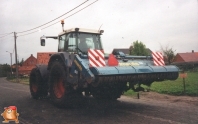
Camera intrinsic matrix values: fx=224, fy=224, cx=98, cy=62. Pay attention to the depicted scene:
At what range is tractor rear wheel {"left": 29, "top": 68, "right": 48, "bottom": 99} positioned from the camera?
8.97 metres

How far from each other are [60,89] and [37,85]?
2.18 meters

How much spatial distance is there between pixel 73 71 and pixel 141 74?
1.83 m

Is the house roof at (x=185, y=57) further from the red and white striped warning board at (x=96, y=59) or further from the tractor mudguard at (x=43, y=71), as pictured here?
the red and white striped warning board at (x=96, y=59)

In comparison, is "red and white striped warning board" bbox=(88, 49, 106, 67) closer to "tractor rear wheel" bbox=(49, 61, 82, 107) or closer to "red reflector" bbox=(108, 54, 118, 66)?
"red reflector" bbox=(108, 54, 118, 66)

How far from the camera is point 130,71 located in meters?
5.64

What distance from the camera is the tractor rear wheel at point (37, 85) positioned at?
29.4ft

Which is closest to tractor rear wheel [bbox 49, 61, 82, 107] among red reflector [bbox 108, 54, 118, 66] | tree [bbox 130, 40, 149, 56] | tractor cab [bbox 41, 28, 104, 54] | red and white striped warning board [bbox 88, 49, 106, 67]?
tractor cab [bbox 41, 28, 104, 54]

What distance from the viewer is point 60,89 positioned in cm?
726

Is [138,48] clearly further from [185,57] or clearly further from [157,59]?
[157,59]

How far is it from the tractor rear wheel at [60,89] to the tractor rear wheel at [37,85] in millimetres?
1676

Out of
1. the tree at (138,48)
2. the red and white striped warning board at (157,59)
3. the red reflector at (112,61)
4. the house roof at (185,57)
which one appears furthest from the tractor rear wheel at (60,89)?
the house roof at (185,57)

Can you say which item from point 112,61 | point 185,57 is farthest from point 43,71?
point 185,57

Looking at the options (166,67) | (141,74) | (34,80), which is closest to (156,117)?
(141,74)

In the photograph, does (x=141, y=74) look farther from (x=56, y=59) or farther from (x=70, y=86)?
(x=56, y=59)
